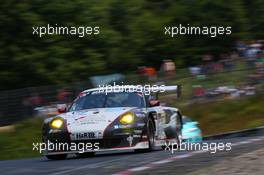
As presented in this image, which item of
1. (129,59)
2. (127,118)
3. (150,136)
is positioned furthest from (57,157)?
(129,59)

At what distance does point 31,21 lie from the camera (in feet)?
125

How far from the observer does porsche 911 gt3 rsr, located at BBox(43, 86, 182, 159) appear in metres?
12.9

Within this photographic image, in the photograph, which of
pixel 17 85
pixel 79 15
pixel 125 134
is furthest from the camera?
pixel 79 15

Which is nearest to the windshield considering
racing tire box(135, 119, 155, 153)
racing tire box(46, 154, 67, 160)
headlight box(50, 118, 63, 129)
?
racing tire box(135, 119, 155, 153)

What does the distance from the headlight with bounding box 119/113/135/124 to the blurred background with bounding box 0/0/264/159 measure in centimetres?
1036

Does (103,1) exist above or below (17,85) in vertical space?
above

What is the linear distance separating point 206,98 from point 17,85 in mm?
13203

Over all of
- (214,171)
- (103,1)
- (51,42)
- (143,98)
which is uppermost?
(103,1)

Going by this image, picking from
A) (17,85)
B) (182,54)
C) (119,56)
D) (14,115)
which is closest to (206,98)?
(14,115)

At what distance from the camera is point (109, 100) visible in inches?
552

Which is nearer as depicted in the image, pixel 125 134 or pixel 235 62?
pixel 125 134

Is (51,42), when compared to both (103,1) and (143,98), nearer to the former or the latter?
(103,1)

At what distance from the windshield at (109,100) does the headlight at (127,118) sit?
83cm

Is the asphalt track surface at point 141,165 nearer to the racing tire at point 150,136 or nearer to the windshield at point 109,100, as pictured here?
the racing tire at point 150,136
